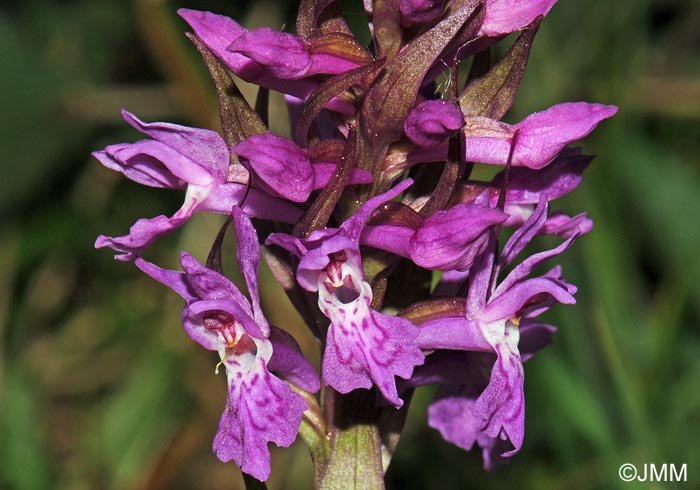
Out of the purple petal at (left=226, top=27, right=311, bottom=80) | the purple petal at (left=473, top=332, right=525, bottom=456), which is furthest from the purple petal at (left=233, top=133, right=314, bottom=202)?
the purple petal at (left=473, top=332, right=525, bottom=456)

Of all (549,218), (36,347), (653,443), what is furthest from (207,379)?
(549,218)

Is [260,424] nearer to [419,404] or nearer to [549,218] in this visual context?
[549,218]

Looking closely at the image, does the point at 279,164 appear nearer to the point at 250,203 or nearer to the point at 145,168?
the point at 250,203

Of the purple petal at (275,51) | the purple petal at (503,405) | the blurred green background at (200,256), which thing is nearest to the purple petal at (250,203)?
the purple petal at (275,51)

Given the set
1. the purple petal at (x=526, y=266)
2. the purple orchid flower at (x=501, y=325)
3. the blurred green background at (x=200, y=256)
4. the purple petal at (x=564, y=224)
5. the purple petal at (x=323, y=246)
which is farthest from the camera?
the blurred green background at (x=200, y=256)

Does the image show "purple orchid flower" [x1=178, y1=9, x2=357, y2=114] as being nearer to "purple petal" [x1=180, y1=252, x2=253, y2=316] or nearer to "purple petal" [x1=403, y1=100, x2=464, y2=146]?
"purple petal" [x1=403, y1=100, x2=464, y2=146]

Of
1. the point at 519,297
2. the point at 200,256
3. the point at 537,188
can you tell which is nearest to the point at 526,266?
the point at 519,297

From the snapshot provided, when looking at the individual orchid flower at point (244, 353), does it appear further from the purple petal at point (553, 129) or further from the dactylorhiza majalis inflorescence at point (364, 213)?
the purple petal at point (553, 129)
